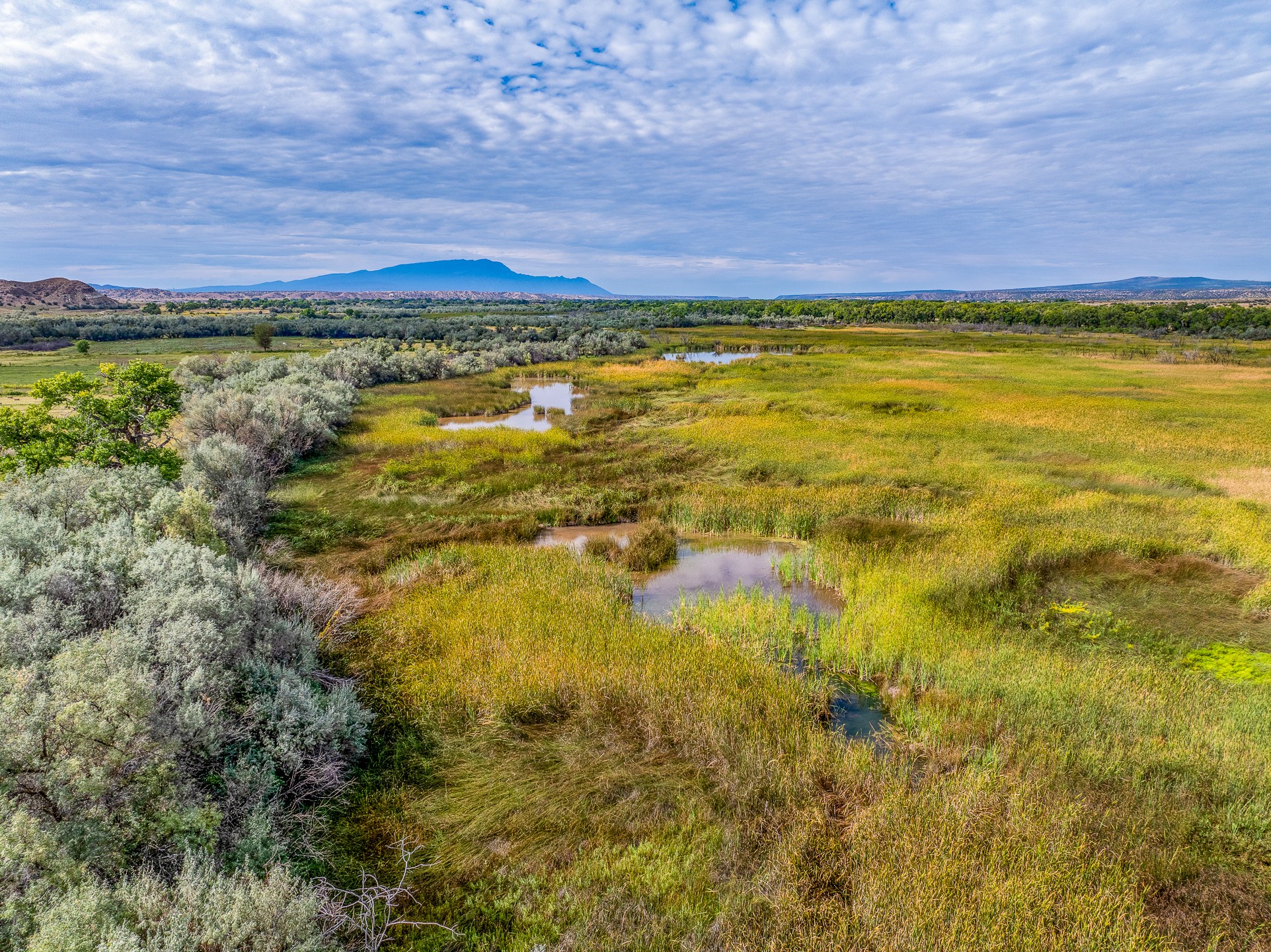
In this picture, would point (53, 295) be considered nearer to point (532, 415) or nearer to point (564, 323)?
point (564, 323)

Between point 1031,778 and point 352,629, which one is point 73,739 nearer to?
point 352,629

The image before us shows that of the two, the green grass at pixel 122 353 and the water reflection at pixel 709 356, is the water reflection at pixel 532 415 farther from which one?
the green grass at pixel 122 353

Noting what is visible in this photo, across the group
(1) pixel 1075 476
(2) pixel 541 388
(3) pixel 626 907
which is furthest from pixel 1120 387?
(3) pixel 626 907

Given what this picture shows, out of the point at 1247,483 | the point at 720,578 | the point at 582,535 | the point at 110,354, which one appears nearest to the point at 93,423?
the point at 582,535

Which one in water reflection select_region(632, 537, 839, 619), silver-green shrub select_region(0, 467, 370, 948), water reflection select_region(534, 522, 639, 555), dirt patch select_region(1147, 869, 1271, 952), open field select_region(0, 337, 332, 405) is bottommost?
dirt patch select_region(1147, 869, 1271, 952)

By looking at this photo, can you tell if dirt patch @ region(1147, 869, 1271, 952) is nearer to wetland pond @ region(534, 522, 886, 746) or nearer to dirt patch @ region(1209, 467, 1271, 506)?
wetland pond @ region(534, 522, 886, 746)

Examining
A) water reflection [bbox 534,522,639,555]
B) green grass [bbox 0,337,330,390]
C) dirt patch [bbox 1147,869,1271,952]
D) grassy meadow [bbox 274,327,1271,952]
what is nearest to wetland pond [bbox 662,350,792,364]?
green grass [bbox 0,337,330,390]

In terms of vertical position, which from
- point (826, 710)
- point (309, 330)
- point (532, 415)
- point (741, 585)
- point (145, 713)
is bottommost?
point (826, 710)
